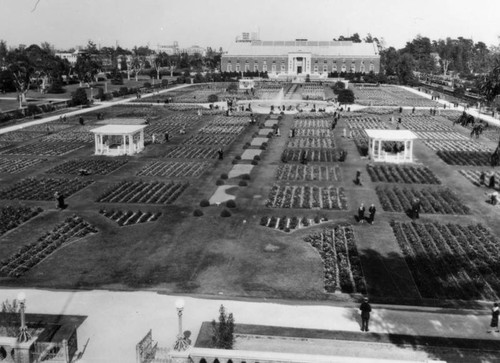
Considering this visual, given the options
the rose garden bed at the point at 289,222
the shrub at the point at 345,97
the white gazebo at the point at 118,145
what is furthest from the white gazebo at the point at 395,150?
the shrub at the point at 345,97

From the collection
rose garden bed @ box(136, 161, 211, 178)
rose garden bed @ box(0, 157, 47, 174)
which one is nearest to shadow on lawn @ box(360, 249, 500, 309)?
rose garden bed @ box(136, 161, 211, 178)

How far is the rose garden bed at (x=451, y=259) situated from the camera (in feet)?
74.2

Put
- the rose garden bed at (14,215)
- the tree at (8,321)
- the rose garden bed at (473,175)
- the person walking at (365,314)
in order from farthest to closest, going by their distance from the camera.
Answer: the rose garden bed at (473,175)
the rose garden bed at (14,215)
the person walking at (365,314)
the tree at (8,321)

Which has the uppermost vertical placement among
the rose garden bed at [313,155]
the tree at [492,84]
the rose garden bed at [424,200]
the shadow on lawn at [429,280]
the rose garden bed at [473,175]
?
the tree at [492,84]

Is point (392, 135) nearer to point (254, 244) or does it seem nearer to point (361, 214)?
point (361, 214)

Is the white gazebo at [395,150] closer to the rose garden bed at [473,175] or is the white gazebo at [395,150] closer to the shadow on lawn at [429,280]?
the rose garden bed at [473,175]

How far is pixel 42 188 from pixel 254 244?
63.9 ft

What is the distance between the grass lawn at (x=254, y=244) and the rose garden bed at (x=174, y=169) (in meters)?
0.42

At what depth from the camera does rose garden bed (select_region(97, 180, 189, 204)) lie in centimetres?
3628

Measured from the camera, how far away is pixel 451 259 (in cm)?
2581

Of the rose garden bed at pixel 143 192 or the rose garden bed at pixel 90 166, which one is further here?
the rose garden bed at pixel 90 166

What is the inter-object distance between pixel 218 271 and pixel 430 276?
959 cm

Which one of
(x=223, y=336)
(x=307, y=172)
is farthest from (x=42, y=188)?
(x=223, y=336)

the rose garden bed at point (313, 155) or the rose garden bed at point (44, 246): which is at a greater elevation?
the rose garden bed at point (313, 155)
